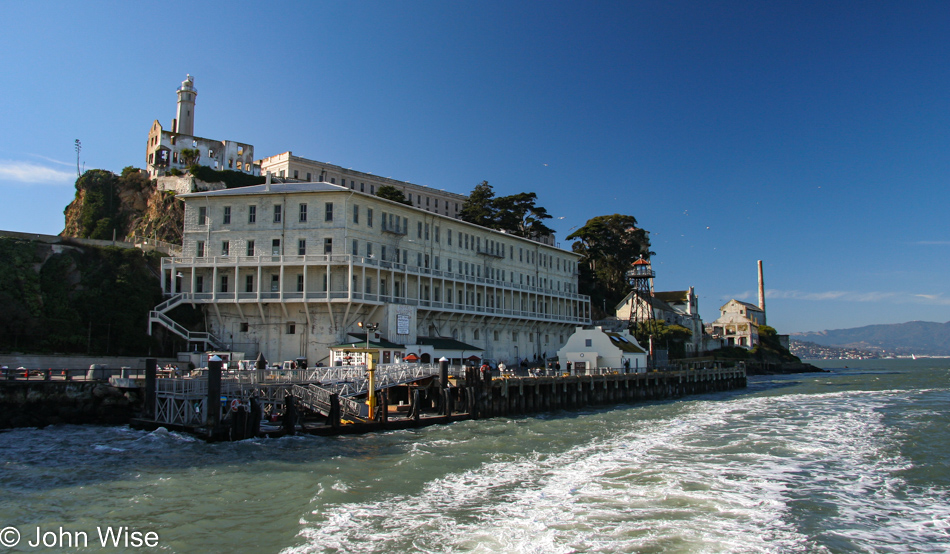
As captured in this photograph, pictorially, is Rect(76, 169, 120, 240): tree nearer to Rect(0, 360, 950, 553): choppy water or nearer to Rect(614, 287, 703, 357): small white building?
Rect(0, 360, 950, 553): choppy water

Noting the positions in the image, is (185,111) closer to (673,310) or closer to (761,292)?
(673,310)

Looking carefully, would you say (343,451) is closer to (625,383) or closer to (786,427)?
(786,427)

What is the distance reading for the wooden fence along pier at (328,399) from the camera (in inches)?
1014

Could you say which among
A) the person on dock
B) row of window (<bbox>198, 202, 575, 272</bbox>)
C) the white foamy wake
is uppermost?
row of window (<bbox>198, 202, 575, 272</bbox>)

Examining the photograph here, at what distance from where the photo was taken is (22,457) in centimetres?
2106

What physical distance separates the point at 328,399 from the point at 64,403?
12.1 m

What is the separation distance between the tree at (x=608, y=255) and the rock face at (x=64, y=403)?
6726 cm

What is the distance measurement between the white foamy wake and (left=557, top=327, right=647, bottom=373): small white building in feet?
82.4

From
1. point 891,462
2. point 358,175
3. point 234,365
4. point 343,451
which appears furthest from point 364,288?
point 358,175

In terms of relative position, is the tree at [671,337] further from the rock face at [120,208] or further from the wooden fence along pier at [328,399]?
the rock face at [120,208]

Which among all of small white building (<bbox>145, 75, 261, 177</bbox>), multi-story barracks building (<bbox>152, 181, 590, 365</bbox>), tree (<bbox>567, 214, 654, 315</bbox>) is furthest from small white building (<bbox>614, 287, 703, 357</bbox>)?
small white building (<bbox>145, 75, 261, 177</bbox>)

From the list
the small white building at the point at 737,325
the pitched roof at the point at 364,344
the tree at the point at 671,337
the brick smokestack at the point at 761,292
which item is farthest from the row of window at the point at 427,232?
the brick smokestack at the point at 761,292

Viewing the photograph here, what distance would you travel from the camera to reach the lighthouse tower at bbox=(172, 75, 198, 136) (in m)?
79.0

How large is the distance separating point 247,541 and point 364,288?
34.0 meters
